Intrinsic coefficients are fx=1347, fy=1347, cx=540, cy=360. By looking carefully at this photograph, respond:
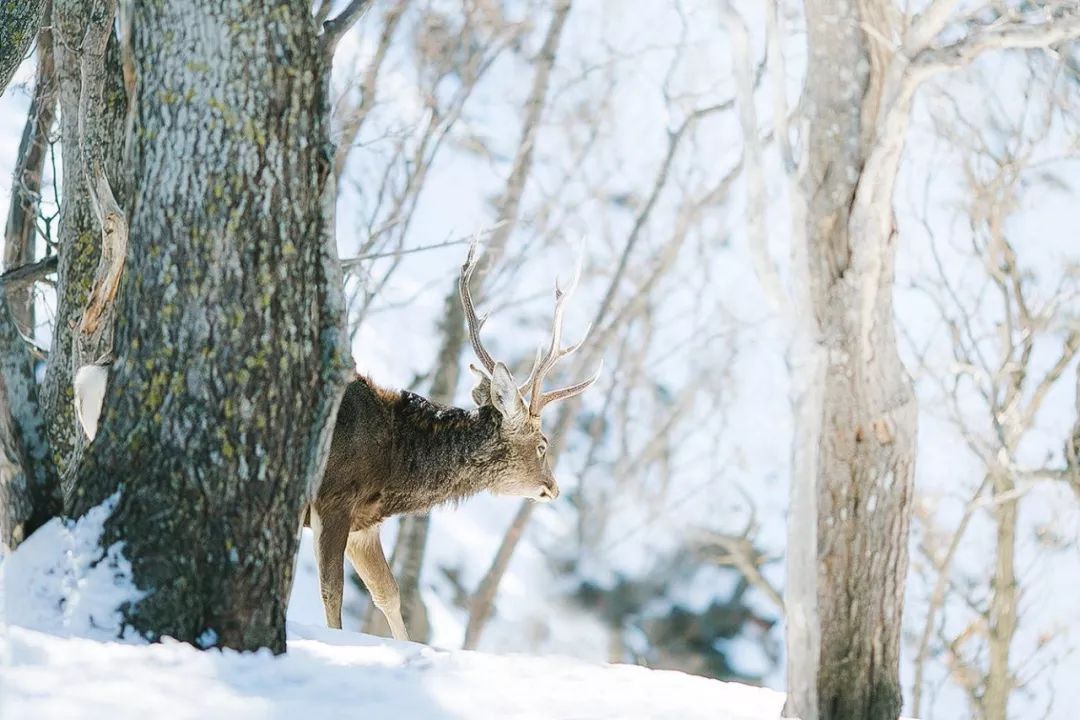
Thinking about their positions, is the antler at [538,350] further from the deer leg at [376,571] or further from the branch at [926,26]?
the branch at [926,26]

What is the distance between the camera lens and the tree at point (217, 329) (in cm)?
437

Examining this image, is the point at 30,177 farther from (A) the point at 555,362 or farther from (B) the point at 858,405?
(B) the point at 858,405

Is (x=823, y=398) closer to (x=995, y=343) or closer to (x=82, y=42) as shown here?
(x=82, y=42)

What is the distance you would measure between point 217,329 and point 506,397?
366 centimetres

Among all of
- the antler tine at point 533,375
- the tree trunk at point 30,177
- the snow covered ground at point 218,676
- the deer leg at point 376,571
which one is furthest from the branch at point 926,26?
the tree trunk at point 30,177

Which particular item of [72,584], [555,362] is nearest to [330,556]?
[555,362]

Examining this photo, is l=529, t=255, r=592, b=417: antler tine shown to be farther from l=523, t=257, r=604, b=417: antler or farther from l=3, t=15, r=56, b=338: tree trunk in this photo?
l=3, t=15, r=56, b=338: tree trunk

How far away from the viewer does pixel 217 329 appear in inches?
174

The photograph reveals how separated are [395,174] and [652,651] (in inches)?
297

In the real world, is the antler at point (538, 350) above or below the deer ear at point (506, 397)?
above

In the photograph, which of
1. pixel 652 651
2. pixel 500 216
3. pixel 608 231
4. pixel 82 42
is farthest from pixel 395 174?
pixel 82 42

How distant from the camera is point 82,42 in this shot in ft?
21.4

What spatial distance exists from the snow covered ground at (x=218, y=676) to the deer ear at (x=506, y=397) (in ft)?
8.94

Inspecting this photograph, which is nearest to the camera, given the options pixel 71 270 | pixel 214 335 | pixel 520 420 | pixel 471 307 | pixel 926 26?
pixel 214 335
